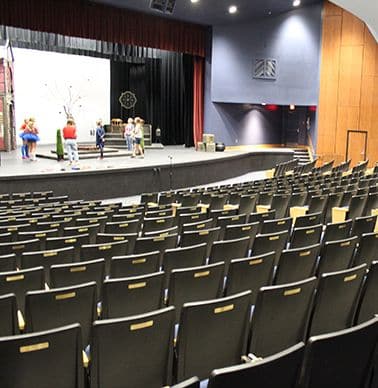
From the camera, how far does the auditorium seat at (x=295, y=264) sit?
3906 millimetres

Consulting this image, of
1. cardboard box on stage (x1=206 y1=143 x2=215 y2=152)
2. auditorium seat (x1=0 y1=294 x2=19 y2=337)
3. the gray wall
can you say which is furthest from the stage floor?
auditorium seat (x1=0 y1=294 x2=19 y2=337)

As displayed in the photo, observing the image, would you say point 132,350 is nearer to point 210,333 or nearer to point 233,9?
point 210,333

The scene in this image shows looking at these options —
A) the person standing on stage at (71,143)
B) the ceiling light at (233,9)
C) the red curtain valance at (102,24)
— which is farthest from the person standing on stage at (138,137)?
the ceiling light at (233,9)

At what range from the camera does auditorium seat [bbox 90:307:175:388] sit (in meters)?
2.42

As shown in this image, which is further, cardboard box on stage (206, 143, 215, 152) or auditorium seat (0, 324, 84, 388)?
cardboard box on stage (206, 143, 215, 152)

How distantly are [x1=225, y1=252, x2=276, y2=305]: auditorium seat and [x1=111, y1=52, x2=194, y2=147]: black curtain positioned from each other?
68.7ft

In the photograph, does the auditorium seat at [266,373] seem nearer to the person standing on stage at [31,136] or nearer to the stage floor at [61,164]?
the stage floor at [61,164]

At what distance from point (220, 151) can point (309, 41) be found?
6.06m

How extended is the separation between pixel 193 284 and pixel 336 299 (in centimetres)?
97

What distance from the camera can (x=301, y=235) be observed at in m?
5.07

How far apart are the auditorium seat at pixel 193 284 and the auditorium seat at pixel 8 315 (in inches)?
40.8

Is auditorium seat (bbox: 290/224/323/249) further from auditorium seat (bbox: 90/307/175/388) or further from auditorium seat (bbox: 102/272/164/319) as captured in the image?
auditorium seat (bbox: 90/307/175/388)

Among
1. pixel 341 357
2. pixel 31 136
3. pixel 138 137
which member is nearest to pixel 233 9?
pixel 138 137

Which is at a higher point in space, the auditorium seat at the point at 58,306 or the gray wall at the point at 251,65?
the gray wall at the point at 251,65
